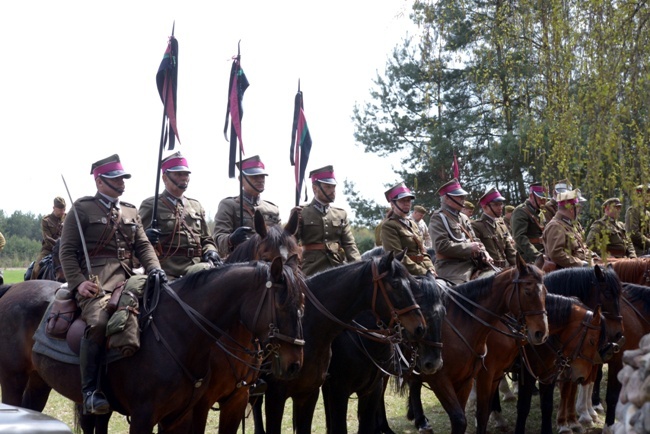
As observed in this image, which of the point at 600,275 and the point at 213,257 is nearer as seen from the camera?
the point at 213,257

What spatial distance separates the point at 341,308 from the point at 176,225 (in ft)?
6.59

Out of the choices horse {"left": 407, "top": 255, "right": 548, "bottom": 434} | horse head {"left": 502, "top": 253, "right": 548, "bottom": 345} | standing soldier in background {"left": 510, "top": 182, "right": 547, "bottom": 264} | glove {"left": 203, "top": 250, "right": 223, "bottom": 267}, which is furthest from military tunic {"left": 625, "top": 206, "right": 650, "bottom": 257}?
glove {"left": 203, "top": 250, "right": 223, "bottom": 267}

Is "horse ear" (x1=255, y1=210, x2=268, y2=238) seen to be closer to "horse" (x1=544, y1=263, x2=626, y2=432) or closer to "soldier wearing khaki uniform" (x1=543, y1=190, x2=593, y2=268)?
"horse" (x1=544, y1=263, x2=626, y2=432)

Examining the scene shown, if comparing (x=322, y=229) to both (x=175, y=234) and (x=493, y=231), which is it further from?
(x=493, y=231)

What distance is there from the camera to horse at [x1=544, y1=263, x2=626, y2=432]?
10.6 meters

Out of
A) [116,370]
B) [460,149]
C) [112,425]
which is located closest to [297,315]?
[116,370]

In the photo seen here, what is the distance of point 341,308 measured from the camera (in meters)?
7.79

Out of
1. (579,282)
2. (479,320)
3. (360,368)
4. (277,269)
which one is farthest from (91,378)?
(579,282)

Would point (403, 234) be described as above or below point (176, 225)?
below

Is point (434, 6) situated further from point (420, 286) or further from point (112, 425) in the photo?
point (112, 425)

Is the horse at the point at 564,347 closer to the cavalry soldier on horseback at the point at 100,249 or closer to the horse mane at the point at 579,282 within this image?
the horse mane at the point at 579,282

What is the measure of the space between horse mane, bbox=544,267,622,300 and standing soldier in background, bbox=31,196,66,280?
28.9 feet

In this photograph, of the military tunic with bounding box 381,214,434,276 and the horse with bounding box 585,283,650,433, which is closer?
the military tunic with bounding box 381,214,434,276

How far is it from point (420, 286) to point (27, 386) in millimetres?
3823
